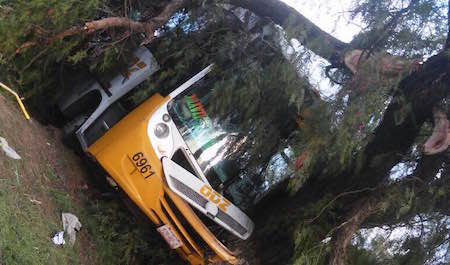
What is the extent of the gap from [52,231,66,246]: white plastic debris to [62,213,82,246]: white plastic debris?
14 cm

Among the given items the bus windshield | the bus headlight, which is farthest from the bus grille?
the bus headlight

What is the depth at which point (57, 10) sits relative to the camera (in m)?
6.12

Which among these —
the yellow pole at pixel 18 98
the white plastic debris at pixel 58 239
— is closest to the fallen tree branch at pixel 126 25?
the yellow pole at pixel 18 98

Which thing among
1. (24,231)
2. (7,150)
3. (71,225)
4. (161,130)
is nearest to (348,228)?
(161,130)

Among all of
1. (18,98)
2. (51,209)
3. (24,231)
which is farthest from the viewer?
(18,98)

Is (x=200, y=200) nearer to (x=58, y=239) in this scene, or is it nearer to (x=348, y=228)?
(x=58, y=239)

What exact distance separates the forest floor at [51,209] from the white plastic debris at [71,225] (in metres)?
0.07

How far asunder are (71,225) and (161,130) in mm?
Result: 1432

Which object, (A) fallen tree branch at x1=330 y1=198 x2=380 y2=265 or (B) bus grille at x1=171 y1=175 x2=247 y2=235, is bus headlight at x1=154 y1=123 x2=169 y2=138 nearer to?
(B) bus grille at x1=171 y1=175 x2=247 y2=235

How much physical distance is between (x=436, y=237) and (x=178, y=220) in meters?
3.11

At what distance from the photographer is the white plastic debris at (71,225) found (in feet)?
19.9

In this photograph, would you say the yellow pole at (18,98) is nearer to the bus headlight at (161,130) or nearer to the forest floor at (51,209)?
the forest floor at (51,209)

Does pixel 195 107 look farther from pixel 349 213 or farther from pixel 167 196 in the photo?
pixel 349 213

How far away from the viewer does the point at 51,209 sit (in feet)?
19.7
